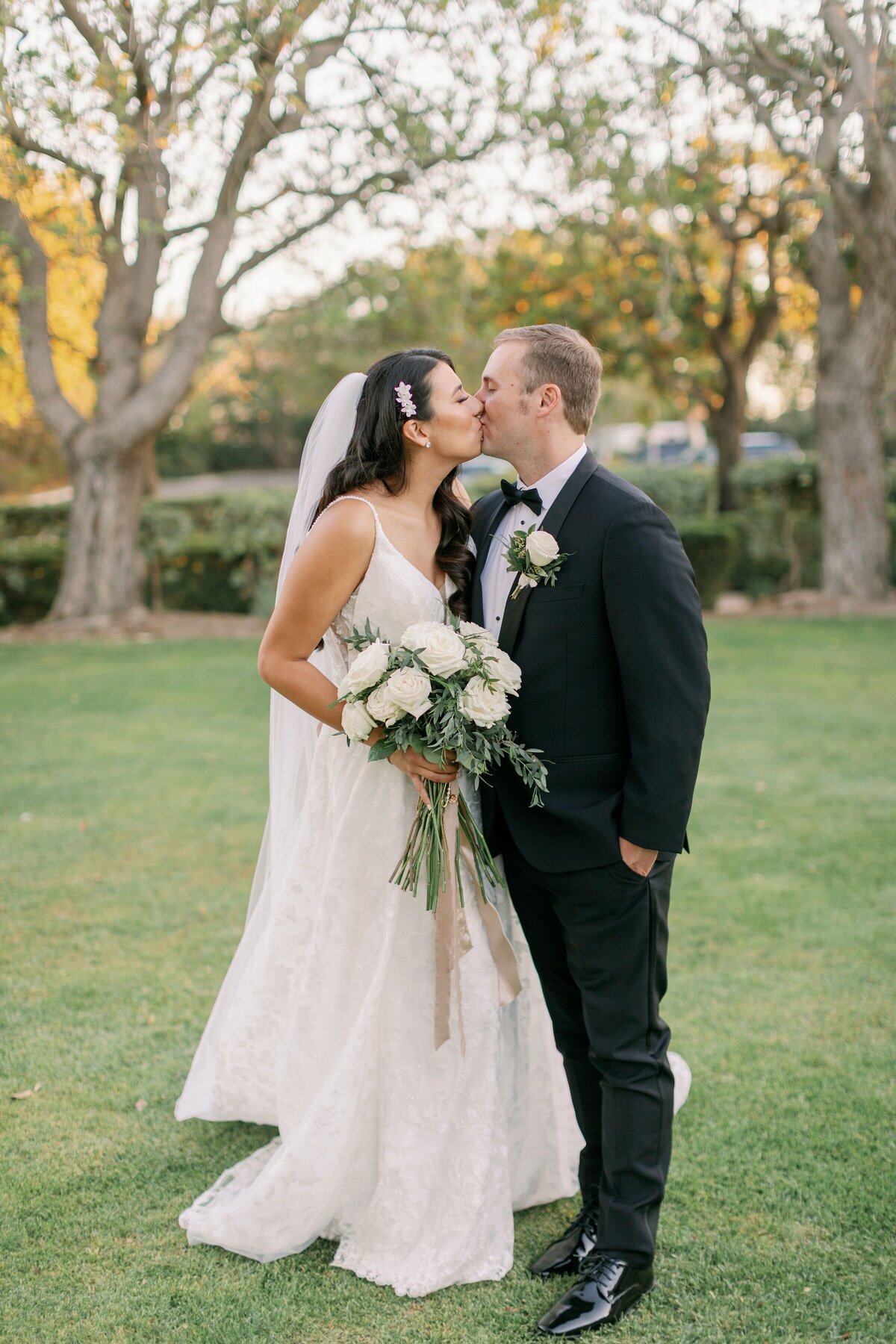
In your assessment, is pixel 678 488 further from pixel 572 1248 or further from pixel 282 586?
pixel 572 1248

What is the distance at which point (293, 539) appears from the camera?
3.33 metres

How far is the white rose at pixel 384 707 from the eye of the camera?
2.60 meters

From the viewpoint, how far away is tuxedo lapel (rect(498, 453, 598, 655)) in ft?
8.96

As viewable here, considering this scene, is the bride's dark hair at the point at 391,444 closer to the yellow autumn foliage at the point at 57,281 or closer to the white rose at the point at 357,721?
the white rose at the point at 357,721

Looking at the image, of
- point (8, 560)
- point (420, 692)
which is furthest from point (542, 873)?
point (8, 560)

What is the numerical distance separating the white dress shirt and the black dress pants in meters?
0.67

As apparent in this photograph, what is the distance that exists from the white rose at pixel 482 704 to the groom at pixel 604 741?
0.21 metres

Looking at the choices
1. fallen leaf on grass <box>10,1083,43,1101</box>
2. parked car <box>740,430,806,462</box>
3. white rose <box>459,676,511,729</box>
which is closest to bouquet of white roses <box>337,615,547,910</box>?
white rose <box>459,676,511,729</box>

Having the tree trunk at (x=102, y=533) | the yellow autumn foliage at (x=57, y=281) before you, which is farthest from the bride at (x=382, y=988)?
the tree trunk at (x=102, y=533)

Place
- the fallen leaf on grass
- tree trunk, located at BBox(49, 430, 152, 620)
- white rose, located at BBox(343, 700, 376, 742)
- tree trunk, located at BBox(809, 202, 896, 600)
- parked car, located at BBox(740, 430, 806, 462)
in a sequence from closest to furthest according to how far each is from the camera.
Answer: white rose, located at BBox(343, 700, 376, 742), the fallen leaf on grass, tree trunk, located at BBox(809, 202, 896, 600), tree trunk, located at BBox(49, 430, 152, 620), parked car, located at BBox(740, 430, 806, 462)

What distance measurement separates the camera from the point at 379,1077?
303 centimetres

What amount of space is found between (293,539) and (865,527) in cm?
1238

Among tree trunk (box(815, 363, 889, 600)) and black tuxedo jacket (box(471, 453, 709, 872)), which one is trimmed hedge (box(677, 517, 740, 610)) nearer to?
tree trunk (box(815, 363, 889, 600))

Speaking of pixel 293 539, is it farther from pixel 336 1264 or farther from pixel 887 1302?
pixel 887 1302
